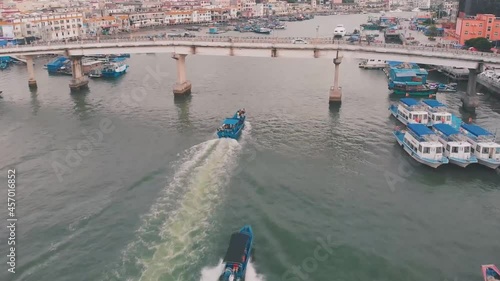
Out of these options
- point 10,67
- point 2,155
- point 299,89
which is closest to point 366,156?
point 299,89

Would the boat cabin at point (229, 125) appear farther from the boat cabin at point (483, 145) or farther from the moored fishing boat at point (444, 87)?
the moored fishing boat at point (444, 87)

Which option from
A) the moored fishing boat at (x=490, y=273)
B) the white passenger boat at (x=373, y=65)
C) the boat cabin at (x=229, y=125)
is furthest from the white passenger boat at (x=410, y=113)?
the white passenger boat at (x=373, y=65)

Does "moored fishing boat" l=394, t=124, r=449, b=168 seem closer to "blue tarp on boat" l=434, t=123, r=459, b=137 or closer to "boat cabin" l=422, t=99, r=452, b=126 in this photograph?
"blue tarp on boat" l=434, t=123, r=459, b=137

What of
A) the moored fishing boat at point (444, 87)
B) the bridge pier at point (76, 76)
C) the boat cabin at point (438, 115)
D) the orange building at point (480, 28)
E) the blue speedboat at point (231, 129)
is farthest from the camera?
the orange building at point (480, 28)

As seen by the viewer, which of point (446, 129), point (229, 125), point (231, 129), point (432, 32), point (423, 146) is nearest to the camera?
point (423, 146)

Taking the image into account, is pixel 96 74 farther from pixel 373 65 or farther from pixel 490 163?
pixel 490 163

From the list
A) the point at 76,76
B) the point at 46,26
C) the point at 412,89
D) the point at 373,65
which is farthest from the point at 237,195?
the point at 46,26

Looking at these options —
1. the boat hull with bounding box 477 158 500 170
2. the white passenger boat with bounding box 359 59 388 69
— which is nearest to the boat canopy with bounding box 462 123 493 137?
the boat hull with bounding box 477 158 500 170
